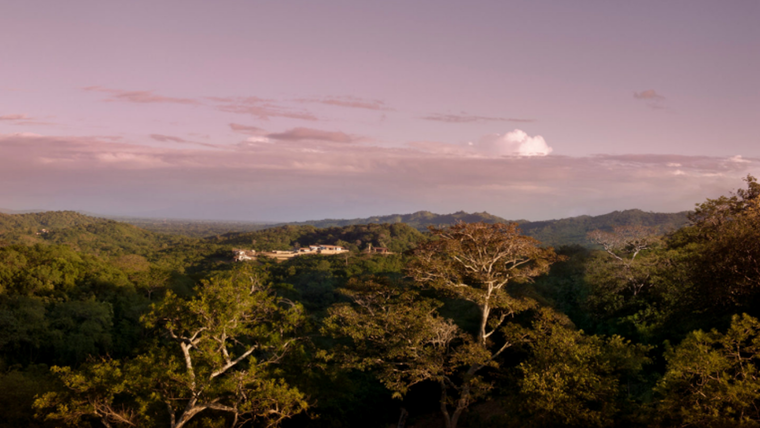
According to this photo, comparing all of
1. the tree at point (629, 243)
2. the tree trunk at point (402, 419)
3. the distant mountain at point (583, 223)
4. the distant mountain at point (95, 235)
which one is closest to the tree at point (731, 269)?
the tree at point (629, 243)

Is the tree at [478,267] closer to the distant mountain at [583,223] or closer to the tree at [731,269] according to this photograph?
the tree at [731,269]

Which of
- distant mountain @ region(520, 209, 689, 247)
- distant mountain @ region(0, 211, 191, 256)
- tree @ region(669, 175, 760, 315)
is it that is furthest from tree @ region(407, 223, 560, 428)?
distant mountain @ region(0, 211, 191, 256)

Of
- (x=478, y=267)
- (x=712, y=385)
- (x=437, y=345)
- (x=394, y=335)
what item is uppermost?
(x=478, y=267)

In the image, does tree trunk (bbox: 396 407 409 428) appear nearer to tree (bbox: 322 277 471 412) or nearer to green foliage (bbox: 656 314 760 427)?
tree (bbox: 322 277 471 412)

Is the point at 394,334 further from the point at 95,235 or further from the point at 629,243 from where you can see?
the point at 95,235

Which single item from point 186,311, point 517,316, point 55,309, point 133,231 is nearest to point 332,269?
point 55,309

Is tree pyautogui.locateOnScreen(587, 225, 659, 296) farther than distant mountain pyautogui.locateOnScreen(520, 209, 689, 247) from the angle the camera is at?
No

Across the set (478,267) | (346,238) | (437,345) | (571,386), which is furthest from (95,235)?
(571,386)
